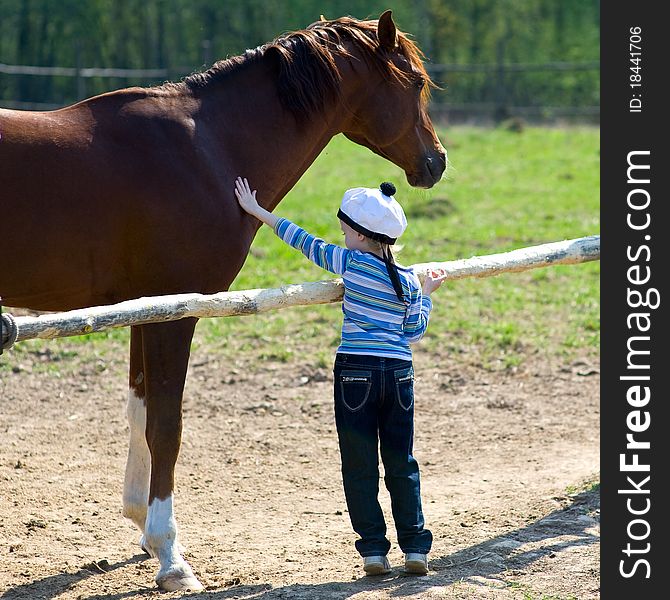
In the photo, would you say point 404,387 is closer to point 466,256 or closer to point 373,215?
point 373,215

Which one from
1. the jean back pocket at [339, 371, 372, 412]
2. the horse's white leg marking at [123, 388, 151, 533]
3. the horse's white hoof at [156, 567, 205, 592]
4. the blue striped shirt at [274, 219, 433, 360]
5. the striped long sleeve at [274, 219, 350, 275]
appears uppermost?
the striped long sleeve at [274, 219, 350, 275]

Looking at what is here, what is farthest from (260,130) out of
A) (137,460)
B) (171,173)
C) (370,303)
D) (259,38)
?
(259,38)

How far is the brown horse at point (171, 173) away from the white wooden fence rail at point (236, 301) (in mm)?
258

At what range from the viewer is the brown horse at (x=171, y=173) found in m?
3.39

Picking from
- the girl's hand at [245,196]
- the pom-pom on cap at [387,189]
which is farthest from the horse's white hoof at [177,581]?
the pom-pom on cap at [387,189]

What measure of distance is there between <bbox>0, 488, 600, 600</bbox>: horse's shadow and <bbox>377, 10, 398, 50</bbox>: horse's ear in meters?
2.13

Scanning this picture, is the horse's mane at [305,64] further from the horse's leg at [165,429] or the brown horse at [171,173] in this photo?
the horse's leg at [165,429]

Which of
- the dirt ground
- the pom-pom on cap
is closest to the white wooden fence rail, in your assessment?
the pom-pom on cap

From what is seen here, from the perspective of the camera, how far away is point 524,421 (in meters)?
5.85

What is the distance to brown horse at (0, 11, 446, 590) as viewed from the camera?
11.1ft

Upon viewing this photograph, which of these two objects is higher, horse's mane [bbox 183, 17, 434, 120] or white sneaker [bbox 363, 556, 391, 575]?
horse's mane [bbox 183, 17, 434, 120]

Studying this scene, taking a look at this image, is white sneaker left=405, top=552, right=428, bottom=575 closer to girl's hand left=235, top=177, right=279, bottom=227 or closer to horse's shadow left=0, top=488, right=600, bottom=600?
horse's shadow left=0, top=488, right=600, bottom=600

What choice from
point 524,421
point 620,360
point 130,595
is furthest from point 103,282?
point 524,421

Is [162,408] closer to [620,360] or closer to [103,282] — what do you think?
[103,282]
